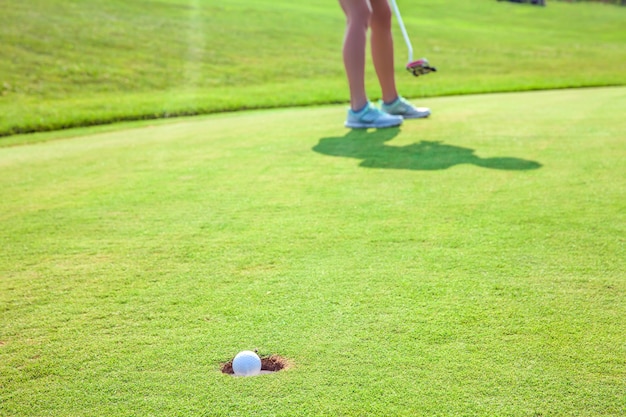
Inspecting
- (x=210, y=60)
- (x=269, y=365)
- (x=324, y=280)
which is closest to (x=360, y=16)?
(x=324, y=280)

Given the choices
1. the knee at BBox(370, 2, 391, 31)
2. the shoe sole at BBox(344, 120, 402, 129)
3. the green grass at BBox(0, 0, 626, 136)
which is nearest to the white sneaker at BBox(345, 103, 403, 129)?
the shoe sole at BBox(344, 120, 402, 129)

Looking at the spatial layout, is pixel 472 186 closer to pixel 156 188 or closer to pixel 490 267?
pixel 490 267

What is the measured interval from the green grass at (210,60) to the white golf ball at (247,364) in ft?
17.0

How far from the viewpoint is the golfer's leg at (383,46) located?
208 inches

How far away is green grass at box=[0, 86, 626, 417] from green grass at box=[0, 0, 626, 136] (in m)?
3.42

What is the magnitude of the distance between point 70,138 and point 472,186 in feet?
11.8

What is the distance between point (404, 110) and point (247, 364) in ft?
12.9

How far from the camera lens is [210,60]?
11.2 meters

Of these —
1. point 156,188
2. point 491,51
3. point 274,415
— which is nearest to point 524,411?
point 274,415

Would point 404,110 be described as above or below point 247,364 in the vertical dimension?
below

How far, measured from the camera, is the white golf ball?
5.49 ft

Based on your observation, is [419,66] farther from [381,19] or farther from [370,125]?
[370,125]

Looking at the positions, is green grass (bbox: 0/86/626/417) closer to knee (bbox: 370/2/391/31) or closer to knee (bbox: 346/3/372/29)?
knee (bbox: 346/3/372/29)

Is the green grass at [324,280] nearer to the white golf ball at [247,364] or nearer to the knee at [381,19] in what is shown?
the white golf ball at [247,364]
